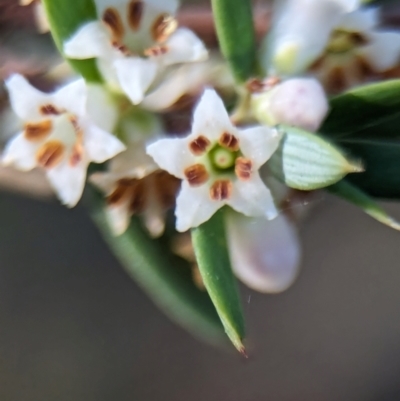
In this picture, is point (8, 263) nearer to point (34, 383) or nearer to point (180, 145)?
point (34, 383)

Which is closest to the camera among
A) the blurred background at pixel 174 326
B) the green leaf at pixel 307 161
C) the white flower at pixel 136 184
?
the green leaf at pixel 307 161

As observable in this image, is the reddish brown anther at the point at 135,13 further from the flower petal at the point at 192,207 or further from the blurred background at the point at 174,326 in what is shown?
the blurred background at the point at 174,326

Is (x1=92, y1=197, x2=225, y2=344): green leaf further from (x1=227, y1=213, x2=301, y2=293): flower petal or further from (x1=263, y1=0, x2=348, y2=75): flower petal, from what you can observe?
(x1=263, y1=0, x2=348, y2=75): flower petal

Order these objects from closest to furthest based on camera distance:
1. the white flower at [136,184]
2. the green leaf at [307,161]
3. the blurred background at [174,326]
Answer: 1. the green leaf at [307,161]
2. the white flower at [136,184]
3. the blurred background at [174,326]

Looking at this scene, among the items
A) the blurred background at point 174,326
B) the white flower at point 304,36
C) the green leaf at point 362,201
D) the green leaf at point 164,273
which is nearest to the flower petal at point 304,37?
the white flower at point 304,36

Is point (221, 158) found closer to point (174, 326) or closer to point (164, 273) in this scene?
point (164, 273)

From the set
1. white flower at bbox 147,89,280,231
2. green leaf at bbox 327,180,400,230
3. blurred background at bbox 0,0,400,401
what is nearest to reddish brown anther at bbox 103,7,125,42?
white flower at bbox 147,89,280,231
